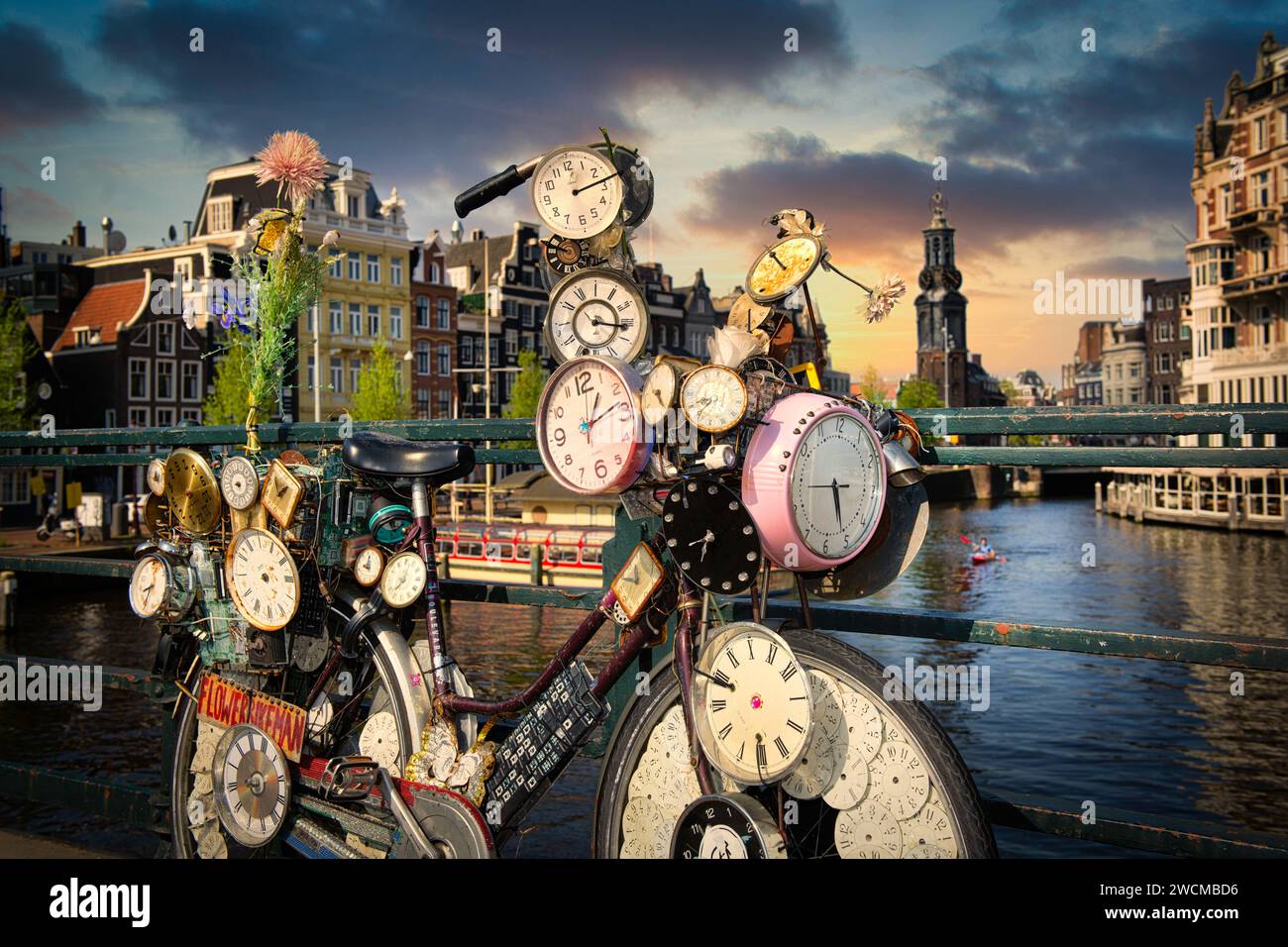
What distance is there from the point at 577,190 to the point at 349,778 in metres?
2.13

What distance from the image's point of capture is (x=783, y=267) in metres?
3.12

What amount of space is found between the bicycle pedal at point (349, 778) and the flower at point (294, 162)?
2.18 meters

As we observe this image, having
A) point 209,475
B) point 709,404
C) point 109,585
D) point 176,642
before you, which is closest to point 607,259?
point 709,404

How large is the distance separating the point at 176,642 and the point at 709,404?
280cm

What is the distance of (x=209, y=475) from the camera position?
4305mm

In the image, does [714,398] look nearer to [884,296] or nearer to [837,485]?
[837,485]

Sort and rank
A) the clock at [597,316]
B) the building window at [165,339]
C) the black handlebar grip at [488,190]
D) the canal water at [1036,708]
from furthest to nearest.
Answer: the building window at [165,339], the canal water at [1036,708], the black handlebar grip at [488,190], the clock at [597,316]

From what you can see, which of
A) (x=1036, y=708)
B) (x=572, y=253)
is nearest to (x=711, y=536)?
(x=572, y=253)

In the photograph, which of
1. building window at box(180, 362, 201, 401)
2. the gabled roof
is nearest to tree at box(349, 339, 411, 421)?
building window at box(180, 362, 201, 401)

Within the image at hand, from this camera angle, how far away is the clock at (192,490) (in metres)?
4.32

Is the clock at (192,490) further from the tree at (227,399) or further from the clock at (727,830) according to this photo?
the tree at (227,399)

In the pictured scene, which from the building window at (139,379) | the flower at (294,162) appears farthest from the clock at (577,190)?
the building window at (139,379)

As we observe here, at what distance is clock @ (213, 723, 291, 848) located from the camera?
158 inches
